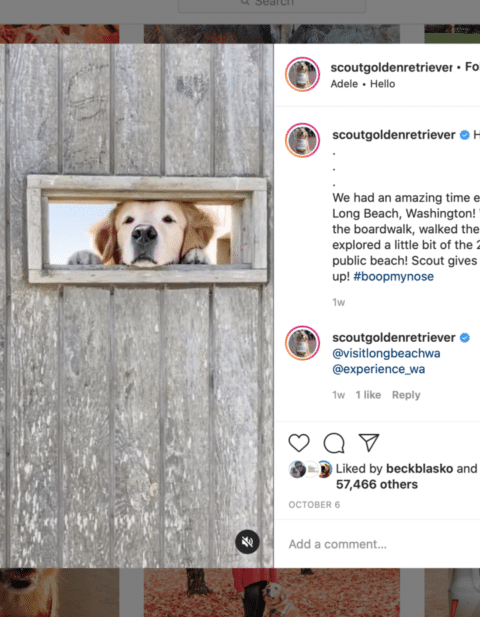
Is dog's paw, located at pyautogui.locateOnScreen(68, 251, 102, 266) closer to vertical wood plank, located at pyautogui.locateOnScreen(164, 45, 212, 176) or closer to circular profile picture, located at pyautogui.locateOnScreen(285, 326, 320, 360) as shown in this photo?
vertical wood plank, located at pyautogui.locateOnScreen(164, 45, 212, 176)

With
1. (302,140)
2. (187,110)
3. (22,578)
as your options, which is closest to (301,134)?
(302,140)

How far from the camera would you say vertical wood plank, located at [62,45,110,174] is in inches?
54.1

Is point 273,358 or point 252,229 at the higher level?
point 252,229

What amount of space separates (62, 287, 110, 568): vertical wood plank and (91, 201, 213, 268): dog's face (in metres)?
0.11

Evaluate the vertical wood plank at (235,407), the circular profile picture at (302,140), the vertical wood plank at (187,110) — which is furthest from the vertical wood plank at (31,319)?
the circular profile picture at (302,140)

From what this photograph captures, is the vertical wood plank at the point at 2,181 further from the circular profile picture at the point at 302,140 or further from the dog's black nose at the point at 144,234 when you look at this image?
the circular profile picture at the point at 302,140

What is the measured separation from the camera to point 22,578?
1456 millimetres

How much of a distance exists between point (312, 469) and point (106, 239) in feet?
2.26

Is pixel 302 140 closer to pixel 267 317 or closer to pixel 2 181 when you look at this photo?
pixel 267 317

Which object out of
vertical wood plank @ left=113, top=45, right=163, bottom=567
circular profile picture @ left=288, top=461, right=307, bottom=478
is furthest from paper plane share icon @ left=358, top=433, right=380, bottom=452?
vertical wood plank @ left=113, top=45, right=163, bottom=567

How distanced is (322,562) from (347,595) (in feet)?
0.53
